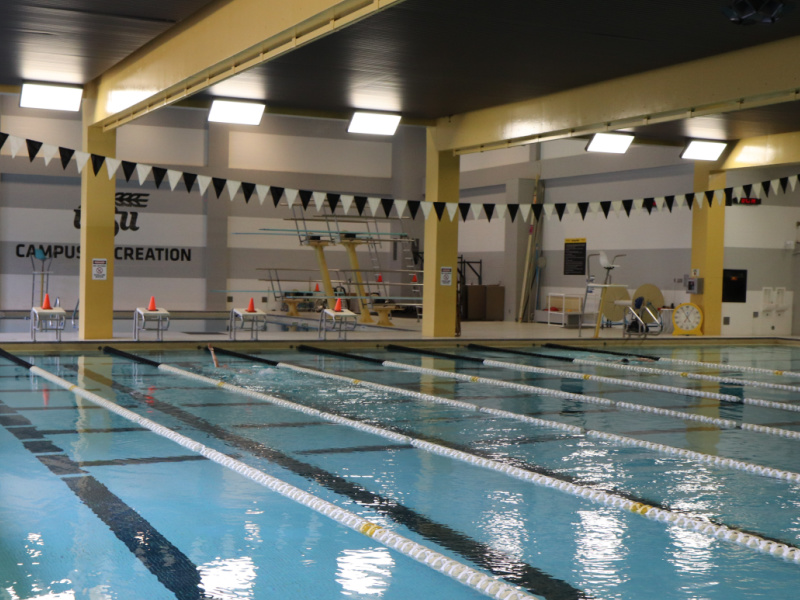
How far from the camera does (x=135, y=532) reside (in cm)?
397

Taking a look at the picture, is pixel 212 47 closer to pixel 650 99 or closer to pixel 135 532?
pixel 650 99

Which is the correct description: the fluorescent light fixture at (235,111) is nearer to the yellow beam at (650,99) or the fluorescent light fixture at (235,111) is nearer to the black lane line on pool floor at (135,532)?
the yellow beam at (650,99)

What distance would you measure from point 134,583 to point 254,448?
2.64 meters

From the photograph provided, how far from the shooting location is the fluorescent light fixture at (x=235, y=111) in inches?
502

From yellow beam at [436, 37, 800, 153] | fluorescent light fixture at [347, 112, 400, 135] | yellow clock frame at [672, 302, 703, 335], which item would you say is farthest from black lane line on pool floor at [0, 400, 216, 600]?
yellow clock frame at [672, 302, 703, 335]

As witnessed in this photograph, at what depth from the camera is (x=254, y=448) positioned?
19.6 feet

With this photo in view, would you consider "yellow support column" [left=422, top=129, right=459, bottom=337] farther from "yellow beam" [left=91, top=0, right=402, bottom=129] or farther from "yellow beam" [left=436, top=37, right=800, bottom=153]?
"yellow beam" [left=91, top=0, right=402, bottom=129]

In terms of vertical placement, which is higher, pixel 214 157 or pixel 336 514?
pixel 214 157

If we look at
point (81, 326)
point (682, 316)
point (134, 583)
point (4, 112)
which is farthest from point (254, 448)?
point (4, 112)

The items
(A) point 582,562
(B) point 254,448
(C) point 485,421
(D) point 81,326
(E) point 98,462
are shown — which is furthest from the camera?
(D) point 81,326

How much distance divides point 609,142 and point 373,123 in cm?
397

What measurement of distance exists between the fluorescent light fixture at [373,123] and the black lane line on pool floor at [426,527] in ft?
26.1

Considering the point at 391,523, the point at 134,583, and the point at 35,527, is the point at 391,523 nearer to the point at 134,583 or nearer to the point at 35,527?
the point at 134,583

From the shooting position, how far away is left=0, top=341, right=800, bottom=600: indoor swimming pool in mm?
3508
